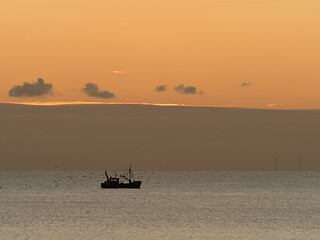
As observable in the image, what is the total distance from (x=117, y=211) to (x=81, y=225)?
38.4m

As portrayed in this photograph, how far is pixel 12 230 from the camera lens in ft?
424

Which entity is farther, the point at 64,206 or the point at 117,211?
the point at 64,206

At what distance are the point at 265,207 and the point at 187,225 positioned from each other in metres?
63.9

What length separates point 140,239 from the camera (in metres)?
116

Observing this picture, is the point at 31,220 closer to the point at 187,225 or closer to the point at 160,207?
the point at 187,225

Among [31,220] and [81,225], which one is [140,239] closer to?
[81,225]

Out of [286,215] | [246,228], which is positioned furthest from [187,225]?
[286,215]

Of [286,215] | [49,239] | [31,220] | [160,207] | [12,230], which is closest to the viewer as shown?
[49,239]

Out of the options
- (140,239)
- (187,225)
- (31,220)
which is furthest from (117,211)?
(140,239)

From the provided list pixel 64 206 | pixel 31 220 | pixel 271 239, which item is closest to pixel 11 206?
pixel 64 206

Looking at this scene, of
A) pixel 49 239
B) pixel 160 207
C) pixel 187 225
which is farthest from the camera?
pixel 160 207

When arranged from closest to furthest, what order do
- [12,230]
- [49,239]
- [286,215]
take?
1. [49,239]
2. [12,230]
3. [286,215]

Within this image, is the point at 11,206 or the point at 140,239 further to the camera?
the point at 11,206

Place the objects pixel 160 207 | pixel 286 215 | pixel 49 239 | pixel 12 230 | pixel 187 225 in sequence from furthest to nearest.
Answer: pixel 160 207, pixel 286 215, pixel 187 225, pixel 12 230, pixel 49 239
